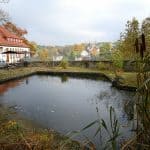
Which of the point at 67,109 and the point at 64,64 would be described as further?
the point at 64,64

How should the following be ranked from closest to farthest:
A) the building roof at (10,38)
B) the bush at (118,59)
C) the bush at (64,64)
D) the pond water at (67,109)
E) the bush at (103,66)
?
1. the pond water at (67,109)
2. the bush at (118,59)
3. the bush at (103,66)
4. the bush at (64,64)
5. the building roof at (10,38)

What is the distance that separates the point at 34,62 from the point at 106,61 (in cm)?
1177

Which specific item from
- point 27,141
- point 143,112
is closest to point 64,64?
point 27,141

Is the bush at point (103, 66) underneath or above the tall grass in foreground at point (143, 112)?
underneath

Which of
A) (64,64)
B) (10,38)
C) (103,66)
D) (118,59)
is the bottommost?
(103,66)

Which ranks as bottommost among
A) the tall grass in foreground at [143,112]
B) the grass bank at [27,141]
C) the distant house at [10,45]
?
the grass bank at [27,141]

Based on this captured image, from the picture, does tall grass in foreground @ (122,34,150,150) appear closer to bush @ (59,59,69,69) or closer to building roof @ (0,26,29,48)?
bush @ (59,59,69,69)

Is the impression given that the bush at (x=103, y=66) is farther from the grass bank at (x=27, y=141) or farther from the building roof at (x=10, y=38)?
the grass bank at (x=27, y=141)

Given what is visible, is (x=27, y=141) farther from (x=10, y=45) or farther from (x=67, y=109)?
(x=10, y=45)

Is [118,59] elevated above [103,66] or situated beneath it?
elevated above

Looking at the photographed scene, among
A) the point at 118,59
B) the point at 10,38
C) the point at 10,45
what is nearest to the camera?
the point at 118,59

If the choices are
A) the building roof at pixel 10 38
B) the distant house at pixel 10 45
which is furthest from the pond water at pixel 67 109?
the building roof at pixel 10 38

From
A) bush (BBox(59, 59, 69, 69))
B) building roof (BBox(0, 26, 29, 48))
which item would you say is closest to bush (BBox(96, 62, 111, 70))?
bush (BBox(59, 59, 69, 69))

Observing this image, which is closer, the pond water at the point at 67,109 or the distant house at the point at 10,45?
the pond water at the point at 67,109
